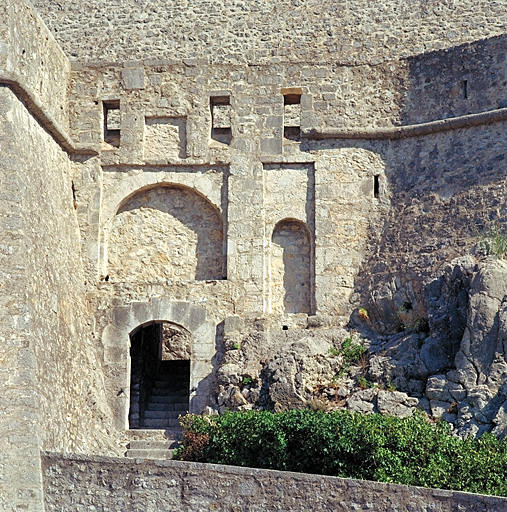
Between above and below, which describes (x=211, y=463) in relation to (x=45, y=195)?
below

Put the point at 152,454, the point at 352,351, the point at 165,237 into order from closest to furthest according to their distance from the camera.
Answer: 1. the point at 152,454
2. the point at 352,351
3. the point at 165,237

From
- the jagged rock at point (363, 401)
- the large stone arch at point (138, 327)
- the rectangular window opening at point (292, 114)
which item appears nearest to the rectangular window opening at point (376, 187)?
the rectangular window opening at point (292, 114)

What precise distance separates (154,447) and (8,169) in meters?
5.81

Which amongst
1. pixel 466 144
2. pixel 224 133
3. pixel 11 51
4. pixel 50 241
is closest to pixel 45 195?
pixel 50 241

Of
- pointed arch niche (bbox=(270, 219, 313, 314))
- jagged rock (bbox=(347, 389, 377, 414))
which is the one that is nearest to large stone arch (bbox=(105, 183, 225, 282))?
pointed arch niche (bbox=(270, 219, 313, 314))

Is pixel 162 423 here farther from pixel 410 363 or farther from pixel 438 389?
pixel 438 389

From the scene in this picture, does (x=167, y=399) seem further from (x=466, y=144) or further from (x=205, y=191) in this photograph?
(x=466, y=144)

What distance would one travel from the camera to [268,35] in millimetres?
25906

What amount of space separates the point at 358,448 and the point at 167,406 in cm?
691

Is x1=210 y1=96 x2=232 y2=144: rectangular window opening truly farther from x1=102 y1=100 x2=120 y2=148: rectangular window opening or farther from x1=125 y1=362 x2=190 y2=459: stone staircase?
x1=125 y1=362 x2=190 y2=459: stone staircase

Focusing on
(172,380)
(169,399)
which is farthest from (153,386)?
(169,399)

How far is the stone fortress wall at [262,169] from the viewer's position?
23.3m

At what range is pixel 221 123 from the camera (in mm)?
24953

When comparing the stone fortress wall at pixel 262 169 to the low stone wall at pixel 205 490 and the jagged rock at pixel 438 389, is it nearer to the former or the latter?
the jagged rock at pixel 438 389
